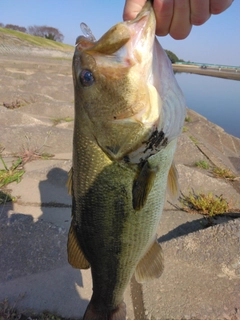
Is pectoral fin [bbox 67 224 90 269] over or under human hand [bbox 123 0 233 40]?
under

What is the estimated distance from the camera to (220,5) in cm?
168

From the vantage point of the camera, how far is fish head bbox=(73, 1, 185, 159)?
1531 millimetres

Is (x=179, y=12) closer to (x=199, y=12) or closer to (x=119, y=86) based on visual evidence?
(x=199, y=12)

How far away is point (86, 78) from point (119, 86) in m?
0.20

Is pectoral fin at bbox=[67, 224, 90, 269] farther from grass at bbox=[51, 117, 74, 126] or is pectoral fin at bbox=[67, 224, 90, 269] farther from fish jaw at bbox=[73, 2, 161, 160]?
grass at bbox=[51, 117, 74, 126]

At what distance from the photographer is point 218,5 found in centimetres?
168

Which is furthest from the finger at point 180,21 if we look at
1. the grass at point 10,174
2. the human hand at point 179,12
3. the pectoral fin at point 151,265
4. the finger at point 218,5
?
the grass at point 10,174

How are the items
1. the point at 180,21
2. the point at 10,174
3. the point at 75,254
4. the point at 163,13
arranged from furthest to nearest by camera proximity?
1. the point at 10,174
2. the point at 75,254
3. the point at 180,21
4. the point at 163,13

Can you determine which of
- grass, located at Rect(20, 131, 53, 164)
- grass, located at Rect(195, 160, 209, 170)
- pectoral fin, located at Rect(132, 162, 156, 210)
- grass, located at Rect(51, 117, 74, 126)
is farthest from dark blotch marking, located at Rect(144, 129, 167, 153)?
grass, located at Rect(51, 117, 74, 126)

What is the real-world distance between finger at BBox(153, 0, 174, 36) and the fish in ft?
0.18

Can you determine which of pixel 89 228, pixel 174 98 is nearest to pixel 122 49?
pixel 174 98

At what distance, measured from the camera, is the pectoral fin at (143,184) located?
5.83ft

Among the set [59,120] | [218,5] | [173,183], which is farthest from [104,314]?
[59,120]

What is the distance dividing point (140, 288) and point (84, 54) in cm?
230
